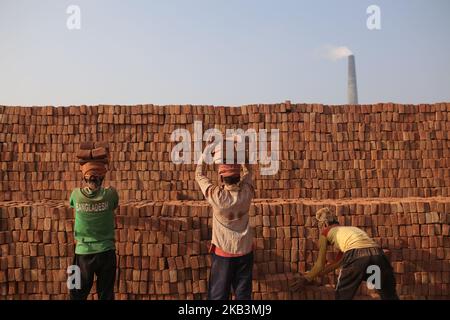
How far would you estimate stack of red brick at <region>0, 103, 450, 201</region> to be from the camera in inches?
251

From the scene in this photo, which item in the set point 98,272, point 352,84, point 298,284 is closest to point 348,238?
point 298,284

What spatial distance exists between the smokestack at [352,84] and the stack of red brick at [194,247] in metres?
53.3

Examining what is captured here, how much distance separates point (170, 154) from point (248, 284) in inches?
140

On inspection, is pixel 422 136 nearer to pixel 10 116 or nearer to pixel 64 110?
pixel 64 110

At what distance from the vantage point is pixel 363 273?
3592mm

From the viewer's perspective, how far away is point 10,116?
645 cm

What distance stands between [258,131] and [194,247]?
2583 mm

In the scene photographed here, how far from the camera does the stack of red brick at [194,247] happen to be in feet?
16.1

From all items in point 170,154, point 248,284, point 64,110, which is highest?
point 64,110

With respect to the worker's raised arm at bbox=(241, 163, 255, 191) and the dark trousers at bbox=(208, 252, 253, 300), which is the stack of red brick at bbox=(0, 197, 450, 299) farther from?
the worker's raised arm at bbox=(241, 163, 255, 191)

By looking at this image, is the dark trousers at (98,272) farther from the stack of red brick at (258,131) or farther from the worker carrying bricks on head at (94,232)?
the stack of red brick at (258,131)

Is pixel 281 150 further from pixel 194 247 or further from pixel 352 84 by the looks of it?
pixel 352 84

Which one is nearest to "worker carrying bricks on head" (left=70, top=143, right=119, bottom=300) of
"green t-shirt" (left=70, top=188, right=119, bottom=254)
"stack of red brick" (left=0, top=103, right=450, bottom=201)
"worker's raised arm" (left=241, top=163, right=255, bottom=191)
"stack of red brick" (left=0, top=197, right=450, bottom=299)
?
"green t-shirt" (left=70, top=188, right=119, bottom=254)

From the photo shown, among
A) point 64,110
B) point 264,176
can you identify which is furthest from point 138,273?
point 64,110
